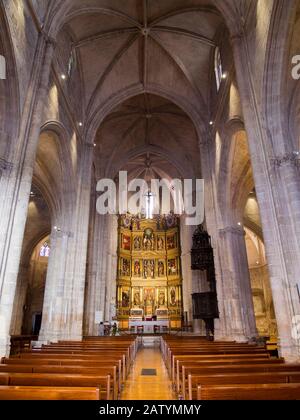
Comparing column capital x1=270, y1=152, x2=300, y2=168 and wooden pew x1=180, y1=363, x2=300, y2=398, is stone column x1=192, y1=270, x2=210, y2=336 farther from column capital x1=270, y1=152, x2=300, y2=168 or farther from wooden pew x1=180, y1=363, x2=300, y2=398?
wooden pew x1=180, y1=363, x2=300, y2=398

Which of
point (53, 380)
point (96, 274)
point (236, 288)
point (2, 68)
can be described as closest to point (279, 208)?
point (236, 288)

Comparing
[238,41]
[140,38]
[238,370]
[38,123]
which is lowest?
[238,370]

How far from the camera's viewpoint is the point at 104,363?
498 centimetres

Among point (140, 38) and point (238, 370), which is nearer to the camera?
point (238, 370)

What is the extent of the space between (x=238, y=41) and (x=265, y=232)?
785cm

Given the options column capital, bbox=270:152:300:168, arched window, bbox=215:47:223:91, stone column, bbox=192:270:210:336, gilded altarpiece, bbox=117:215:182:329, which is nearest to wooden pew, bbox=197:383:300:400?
column capital, bbox=270:152:300:168

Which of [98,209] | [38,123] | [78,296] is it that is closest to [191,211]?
[98,209]

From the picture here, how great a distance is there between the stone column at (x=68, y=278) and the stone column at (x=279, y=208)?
9.58m

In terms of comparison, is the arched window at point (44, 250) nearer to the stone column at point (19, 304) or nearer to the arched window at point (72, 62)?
the stone column at point (19, 304)

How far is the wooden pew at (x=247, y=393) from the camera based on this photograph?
2643mm

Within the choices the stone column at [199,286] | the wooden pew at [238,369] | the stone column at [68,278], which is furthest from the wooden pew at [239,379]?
the stone column at [199,286]

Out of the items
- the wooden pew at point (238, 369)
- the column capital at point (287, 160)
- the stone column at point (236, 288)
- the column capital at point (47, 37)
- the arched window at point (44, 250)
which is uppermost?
the column capital at point (47, 37)

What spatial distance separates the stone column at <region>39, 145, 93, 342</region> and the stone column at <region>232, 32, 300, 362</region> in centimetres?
958

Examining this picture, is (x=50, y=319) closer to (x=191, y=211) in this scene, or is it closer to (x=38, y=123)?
(x=38, y=123)
